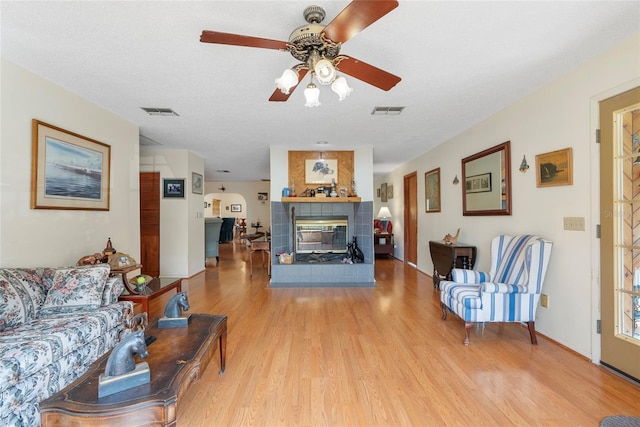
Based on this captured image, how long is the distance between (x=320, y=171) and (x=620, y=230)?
12.3 ft

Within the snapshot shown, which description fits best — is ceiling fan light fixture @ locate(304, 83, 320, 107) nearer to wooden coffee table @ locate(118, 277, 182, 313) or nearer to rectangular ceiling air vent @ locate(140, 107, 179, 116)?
rectangular ceiling air vent @ locate(140, 107, 179, 116)

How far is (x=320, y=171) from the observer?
4973 mm

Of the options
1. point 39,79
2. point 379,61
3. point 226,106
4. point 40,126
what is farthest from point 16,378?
point 379,61

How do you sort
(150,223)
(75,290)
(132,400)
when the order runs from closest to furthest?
(132,400) < (75,290) < (150,223)

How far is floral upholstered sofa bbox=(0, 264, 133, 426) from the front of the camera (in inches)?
57.1

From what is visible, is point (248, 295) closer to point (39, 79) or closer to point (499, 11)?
point (39, 79)

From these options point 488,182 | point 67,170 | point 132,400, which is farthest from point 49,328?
point 488,182

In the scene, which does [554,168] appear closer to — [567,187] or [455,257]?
[567,187]

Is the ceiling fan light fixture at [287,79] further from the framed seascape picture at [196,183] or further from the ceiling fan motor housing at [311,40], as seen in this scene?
the framed seascape picture at [196,183]

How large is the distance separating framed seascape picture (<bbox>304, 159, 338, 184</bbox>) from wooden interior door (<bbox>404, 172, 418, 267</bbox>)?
1916 mm

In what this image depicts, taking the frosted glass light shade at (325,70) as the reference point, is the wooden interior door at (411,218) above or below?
below

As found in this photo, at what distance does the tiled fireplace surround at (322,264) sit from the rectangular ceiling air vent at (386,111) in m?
1.89

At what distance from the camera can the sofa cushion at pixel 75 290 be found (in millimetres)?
2096

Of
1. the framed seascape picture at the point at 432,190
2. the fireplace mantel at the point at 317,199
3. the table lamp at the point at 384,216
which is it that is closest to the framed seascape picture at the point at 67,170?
the fireplace mantel at the point at 317,199
